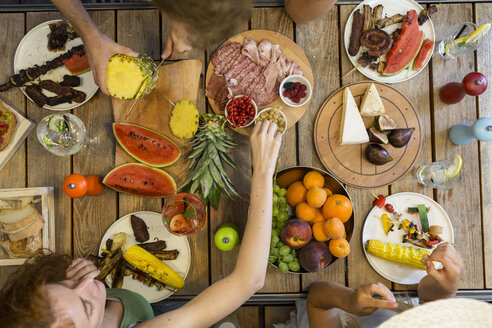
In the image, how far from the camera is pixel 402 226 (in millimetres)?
1729

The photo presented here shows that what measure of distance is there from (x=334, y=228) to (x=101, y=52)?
142 centimetres

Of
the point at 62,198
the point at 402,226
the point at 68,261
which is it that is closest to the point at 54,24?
the point at 62,198

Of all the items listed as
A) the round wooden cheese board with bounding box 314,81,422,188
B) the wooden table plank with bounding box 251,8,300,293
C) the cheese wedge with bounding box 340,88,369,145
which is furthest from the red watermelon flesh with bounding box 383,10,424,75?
the wooden table plank with bounding box 251,8,300,293

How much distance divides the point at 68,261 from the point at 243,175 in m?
0.94

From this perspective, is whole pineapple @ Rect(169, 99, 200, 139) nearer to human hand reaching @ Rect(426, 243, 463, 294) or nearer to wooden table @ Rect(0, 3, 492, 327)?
wooden table @ Rect(0, 3, 492, 327)

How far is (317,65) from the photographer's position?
5.84ft

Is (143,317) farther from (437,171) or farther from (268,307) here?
(437,171)

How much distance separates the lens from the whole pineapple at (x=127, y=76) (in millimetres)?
1583

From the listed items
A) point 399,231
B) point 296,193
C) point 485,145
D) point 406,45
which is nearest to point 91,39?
point 296,193

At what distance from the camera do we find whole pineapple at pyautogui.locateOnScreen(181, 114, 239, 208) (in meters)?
1.64

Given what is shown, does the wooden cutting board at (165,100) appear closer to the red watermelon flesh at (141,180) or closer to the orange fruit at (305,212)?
the red watermelon flesh at (141,180)

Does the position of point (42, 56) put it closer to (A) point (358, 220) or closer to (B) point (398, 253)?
(A) point (358, 220)

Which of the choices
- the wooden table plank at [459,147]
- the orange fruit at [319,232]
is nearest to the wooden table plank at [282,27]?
the orange fruit at [319,232]

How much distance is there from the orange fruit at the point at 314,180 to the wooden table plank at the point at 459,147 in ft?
2.27
